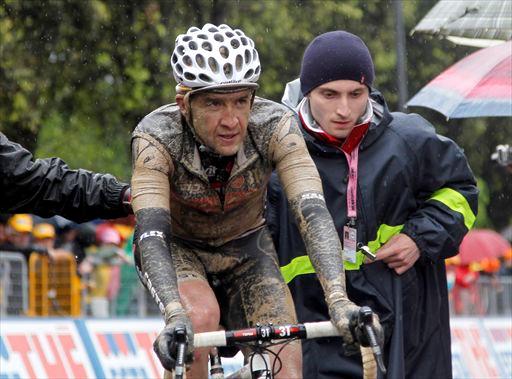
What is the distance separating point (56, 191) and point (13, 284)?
414 inches

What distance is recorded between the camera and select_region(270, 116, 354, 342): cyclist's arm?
560cm

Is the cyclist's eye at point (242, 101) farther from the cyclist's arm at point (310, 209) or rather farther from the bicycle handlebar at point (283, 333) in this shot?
the bicycle handlebar at point (283, 333)

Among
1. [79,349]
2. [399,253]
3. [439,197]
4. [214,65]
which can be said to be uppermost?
[214,65]

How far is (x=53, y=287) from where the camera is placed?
17.8m

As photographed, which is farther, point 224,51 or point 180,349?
point 224,51

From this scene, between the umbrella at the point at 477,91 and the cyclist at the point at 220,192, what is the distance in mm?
3722

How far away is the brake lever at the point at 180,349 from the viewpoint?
5.07 m

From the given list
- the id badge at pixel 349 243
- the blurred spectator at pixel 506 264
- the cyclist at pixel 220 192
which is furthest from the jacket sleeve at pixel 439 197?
the blurred spectator at pixel 506 264

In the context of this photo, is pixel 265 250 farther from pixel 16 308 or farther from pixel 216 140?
pixel 16 308

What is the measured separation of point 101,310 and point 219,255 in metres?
12.7

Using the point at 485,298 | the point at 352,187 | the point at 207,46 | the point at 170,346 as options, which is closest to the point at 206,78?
the point at 207,46

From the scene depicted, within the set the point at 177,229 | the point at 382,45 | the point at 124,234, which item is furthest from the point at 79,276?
the point at 177,229

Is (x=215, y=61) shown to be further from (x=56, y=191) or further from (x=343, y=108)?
(x=56, y=191)

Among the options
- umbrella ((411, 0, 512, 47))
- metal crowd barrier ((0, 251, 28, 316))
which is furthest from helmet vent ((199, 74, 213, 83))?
metal crowd barrier ((0, 251, 28, 316))
